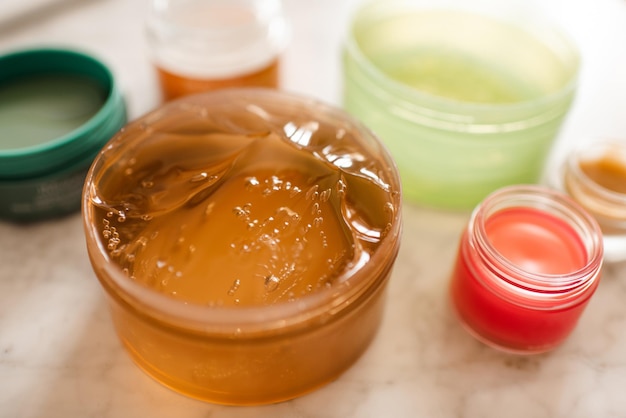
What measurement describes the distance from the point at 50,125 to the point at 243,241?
1.09ft

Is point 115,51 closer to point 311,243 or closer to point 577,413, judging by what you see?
point 311,243

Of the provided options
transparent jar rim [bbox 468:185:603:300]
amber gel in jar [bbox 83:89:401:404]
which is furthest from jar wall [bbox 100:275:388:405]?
transparent jar rim [bbox 468:185:603:300]

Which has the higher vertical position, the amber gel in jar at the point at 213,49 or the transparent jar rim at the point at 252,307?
the amber gel in jar at the point at 213,49

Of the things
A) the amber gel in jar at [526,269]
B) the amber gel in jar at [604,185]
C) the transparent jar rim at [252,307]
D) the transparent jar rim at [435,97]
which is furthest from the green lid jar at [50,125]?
the amber gel in jar at [604,185]

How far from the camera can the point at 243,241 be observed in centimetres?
67

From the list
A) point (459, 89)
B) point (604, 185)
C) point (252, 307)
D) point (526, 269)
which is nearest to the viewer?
point (252, 307)

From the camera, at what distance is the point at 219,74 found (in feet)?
2.86

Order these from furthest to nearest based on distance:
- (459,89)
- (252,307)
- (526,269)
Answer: (459,89) < (526,269) < (252,307)

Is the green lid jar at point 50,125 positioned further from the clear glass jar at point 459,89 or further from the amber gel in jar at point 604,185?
the amber gel in jar at point 604,185

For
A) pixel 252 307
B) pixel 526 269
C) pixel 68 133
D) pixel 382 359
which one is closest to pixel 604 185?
pixel 526 269

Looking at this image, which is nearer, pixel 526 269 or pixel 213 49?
pixel 526 269

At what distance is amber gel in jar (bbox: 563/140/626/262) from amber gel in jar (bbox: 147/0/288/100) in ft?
1.33

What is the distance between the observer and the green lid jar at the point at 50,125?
752 millimetres

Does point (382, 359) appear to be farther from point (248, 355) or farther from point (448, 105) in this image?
point (448, 105)
